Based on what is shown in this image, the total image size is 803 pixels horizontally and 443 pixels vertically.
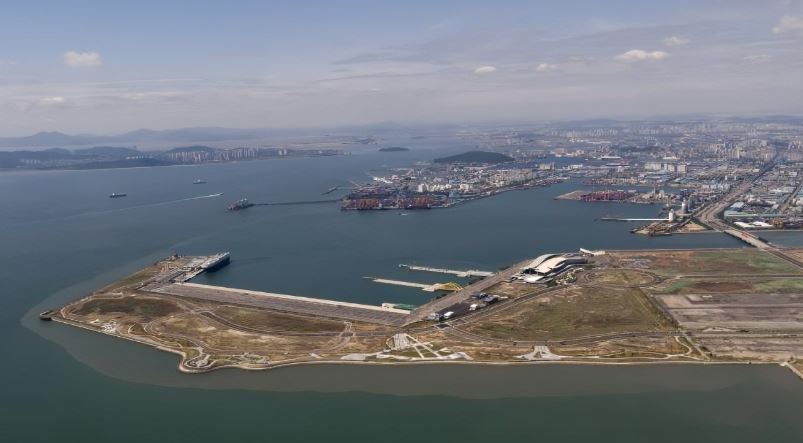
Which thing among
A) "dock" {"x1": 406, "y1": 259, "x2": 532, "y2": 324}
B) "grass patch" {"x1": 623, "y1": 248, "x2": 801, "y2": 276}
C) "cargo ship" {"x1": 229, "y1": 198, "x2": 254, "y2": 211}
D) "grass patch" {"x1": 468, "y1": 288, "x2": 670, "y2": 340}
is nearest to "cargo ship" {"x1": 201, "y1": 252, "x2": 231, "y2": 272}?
"dock" {"x1": 406, "y1": 259, "x2": 532, "y2": 324}

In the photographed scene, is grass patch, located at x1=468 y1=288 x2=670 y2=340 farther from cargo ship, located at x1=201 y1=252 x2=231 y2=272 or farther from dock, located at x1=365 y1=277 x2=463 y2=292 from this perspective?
cargo ship, located at x1=201 y1=252 x2=231 y2=272

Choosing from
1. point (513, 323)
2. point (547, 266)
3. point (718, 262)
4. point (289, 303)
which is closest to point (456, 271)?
point (547, 266)

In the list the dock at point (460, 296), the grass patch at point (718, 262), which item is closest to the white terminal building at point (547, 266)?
the dock at point (460, 296)

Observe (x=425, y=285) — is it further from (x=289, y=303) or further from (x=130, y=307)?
(x=130, y=307)

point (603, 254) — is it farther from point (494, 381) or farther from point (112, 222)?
point (112, 222)

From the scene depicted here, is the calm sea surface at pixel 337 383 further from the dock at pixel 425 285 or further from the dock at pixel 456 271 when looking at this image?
the dock at pixel 456 271
